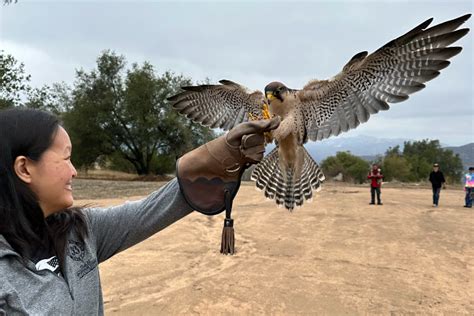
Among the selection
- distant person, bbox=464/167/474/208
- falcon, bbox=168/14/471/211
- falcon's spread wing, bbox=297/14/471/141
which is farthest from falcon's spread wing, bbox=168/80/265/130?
distant person, bbox=464/167/474/208

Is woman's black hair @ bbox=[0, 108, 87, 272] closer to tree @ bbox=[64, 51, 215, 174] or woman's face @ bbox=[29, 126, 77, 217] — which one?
woman's face @ bbox=[29, 126, 77, 217]

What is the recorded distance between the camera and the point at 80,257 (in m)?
1.36

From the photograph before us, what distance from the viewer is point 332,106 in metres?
4.32

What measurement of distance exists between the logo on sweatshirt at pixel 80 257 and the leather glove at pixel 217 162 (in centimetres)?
42

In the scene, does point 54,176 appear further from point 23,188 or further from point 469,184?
point 469,184

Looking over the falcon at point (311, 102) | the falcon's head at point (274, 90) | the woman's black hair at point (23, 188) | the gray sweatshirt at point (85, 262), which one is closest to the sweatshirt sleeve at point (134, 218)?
the gray sweatshirt at point (85, 262)

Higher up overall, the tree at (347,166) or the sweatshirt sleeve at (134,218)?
the tree at (347,166)

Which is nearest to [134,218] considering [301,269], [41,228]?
[41,228]

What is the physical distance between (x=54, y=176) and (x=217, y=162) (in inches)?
24.0

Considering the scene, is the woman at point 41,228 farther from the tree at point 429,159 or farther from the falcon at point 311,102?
the tree at point 429,159

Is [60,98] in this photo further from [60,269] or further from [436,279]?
[60,269]

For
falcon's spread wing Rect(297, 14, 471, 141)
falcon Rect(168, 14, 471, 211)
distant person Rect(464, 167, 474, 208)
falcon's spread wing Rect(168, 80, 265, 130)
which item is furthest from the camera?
distant person Rect(464, 167, 474, 208)

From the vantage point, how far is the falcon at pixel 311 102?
3410 millimetres

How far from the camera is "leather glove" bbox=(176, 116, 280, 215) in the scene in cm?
159
